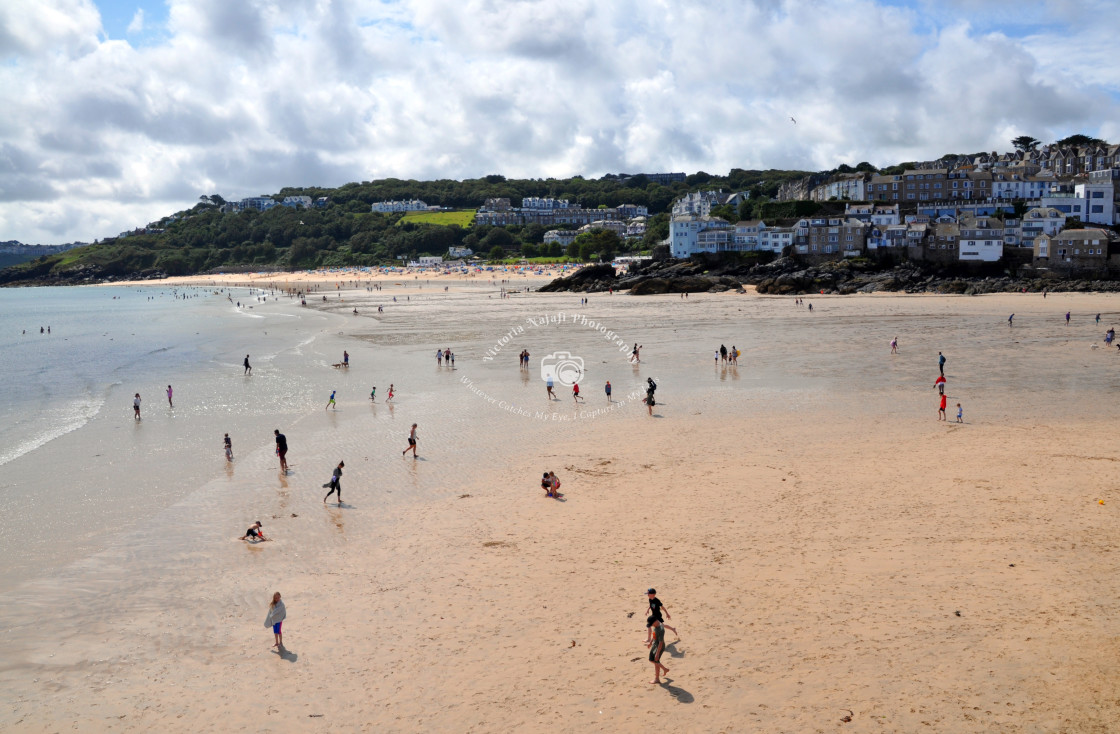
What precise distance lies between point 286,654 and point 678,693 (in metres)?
4.69

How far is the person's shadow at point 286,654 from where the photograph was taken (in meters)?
8.36

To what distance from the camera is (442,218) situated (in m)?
178

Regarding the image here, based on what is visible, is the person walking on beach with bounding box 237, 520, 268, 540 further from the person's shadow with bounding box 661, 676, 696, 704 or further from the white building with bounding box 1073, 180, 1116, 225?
the white building with bounding box 1073, 180, 1116, 225

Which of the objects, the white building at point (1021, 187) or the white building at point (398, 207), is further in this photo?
the white building at point (398, 207)

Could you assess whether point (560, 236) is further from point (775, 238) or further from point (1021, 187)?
point (1021, 187)

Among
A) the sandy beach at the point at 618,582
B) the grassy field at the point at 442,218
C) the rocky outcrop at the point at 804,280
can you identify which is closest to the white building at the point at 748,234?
the rocky outcrop at the point at 804,280

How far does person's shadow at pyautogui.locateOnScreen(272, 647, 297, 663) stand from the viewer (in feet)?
27.4

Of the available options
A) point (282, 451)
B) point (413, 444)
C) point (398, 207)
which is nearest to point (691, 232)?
point (413, 444)

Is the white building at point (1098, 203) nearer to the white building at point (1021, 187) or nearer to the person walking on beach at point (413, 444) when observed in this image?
the white building at point (1021, 187)

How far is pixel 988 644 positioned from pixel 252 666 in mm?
8539

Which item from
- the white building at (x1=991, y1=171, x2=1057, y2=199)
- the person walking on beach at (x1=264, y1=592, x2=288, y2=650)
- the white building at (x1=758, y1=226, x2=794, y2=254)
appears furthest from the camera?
the white building at (x1=991, y1=171, x2=1057, y2=199)

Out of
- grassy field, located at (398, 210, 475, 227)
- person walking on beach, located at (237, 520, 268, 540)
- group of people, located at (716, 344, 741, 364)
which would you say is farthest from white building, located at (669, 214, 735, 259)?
grassy field, located at (398, 210, 475, 227)

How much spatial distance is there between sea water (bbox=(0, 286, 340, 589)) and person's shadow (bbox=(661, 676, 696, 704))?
9692 mm

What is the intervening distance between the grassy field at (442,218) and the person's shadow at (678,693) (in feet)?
549
